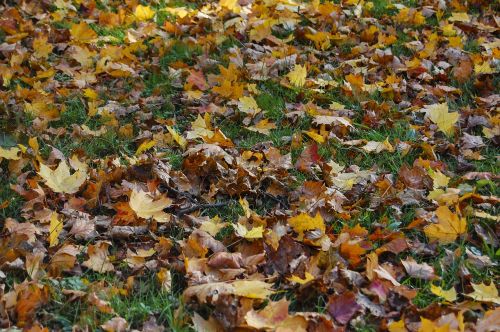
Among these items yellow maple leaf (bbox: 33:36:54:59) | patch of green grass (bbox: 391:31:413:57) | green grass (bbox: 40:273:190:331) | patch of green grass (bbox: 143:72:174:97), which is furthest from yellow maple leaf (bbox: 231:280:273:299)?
yellow maple leaf (bbox: 33:36:54:59)

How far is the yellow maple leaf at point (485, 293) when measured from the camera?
2.22 m

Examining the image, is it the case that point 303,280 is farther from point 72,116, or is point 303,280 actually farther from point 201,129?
point 72,116

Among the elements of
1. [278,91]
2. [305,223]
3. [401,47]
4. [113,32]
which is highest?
[305,223]

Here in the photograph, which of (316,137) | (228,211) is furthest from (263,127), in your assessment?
(228,211)

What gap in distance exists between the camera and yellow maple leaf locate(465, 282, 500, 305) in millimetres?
2221

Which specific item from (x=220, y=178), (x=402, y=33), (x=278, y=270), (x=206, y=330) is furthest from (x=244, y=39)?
(x=206, y=330)

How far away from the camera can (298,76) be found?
3.85 metres

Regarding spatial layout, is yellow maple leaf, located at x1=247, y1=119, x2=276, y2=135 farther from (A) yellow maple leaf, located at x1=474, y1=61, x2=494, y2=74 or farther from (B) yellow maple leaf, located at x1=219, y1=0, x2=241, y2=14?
(B) yellow maple leaf, located at x1=219, y1=0, x2=241, y2=14

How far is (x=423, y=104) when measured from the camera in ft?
11.8

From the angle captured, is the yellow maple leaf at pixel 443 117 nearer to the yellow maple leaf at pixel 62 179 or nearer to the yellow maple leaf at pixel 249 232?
the yellow maple leaf at pixel 249 232

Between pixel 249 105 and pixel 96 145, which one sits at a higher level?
pixel 249 105

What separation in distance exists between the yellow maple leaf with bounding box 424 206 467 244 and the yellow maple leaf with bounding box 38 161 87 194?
4.99 feet

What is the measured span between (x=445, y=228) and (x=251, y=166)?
37.7 inches

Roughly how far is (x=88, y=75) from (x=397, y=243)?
236cm
